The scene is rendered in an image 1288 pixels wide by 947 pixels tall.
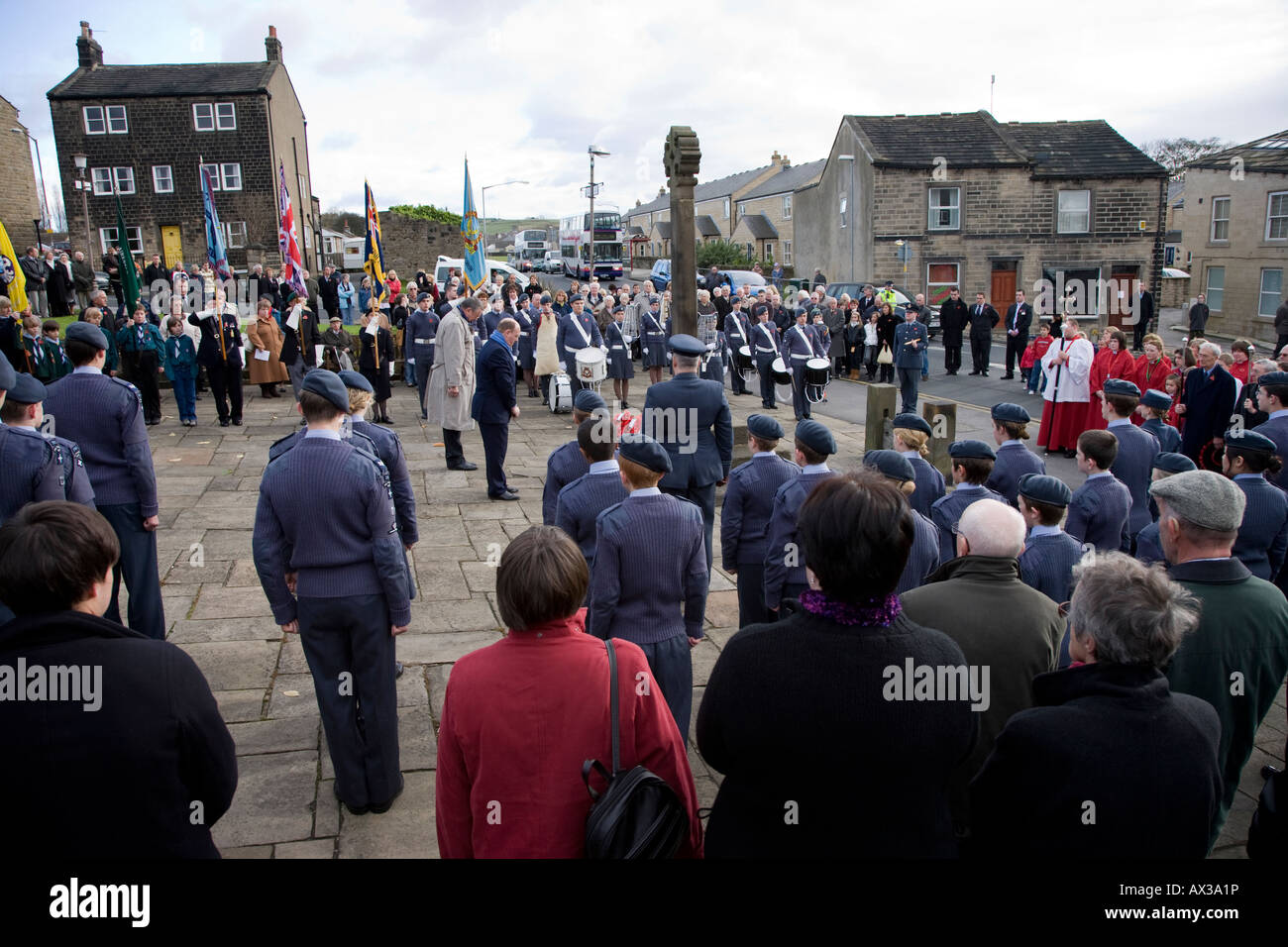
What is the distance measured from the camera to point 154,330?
513 inches

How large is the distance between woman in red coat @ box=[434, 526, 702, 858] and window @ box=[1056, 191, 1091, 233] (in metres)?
34.2

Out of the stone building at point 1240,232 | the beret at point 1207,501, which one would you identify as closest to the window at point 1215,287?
the stone building at point 1240,232

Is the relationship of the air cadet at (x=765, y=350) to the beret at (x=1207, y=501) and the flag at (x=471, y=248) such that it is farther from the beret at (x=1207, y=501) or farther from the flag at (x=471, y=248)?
the beret at (x=1207, y=501)

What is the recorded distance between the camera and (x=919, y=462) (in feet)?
18.7

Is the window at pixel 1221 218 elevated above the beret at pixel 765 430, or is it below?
above

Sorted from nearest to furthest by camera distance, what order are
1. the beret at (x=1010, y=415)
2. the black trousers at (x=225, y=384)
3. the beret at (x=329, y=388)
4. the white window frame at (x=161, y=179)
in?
the beret at (x=329, y=388) → the beret at (x=1010, y=415) → the black trousers at (x=225, y=384) → the white window frame at (x=161, y=179)

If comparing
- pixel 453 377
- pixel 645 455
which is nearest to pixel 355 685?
pixel 645 455

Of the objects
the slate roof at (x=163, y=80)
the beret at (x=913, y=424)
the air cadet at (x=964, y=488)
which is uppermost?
the slate roof at (x=163, y=80)

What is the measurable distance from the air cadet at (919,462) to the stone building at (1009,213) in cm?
2743

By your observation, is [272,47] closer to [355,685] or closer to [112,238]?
[112,238]

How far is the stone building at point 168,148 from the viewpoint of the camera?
39.5 m

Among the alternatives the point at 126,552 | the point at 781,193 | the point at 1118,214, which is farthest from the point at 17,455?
the point at 781,193

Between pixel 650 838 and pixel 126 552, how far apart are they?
4552mm

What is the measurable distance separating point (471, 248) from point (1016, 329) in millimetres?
11779
